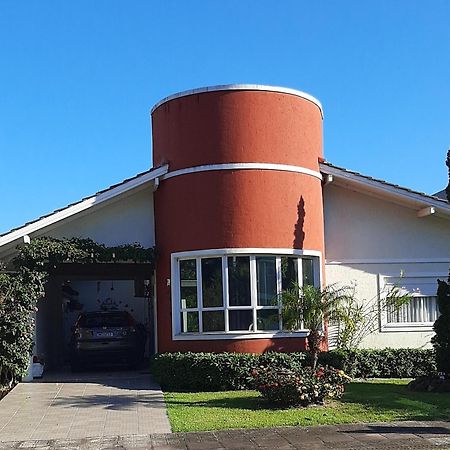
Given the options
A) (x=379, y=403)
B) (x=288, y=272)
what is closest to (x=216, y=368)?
(x=288, y=272)

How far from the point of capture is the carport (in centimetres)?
1773

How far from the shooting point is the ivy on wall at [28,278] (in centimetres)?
1478

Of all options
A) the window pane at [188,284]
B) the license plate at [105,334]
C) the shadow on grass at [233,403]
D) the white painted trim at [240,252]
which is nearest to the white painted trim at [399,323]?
the white painted trim at [240,252]

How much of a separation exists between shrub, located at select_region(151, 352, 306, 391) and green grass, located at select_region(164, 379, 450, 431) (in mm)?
410

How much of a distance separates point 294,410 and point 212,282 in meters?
4.29

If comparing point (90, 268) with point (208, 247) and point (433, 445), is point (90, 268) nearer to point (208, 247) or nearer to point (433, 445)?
point (208, 247)

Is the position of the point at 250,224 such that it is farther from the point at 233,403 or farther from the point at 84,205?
the point at 233,403

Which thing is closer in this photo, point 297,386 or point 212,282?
point 297,386

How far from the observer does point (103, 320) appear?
18125 millimetres

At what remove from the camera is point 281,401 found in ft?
38.3

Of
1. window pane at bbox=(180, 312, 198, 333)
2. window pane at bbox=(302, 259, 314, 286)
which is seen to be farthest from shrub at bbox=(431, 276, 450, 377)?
window pane at bbox=(180, 312, 198, 333)

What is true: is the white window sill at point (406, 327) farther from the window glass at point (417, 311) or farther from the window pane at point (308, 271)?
the window pane at point (308, 271)

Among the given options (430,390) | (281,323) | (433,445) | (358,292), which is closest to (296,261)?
(281,323)

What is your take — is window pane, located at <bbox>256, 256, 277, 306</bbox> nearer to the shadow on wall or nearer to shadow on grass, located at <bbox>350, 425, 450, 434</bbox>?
the shadow on wall
